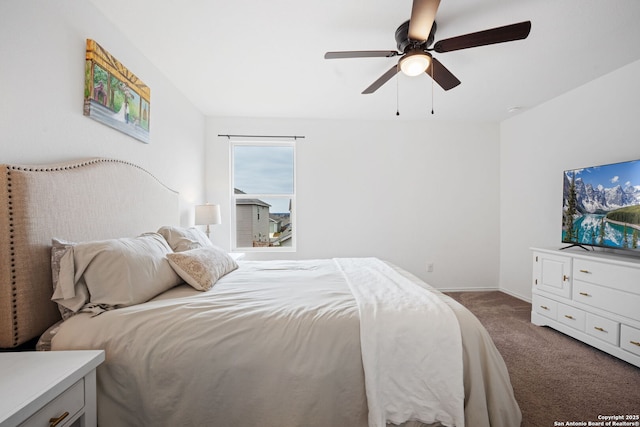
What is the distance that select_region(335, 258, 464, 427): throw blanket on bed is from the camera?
3.59ft

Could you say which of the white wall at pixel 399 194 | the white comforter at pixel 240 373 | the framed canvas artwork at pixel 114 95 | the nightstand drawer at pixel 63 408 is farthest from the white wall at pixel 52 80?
the white wall at pixel 399 194

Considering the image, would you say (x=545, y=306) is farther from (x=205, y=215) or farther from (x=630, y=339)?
(x=205, y=215)

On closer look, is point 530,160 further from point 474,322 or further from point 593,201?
point 474,322

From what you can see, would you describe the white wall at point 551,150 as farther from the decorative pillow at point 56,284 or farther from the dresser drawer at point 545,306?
the decorative pillow at point 56,284

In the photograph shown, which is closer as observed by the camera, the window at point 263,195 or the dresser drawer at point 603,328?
the dresser drawer at point 603,328

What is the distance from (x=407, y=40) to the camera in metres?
1.78

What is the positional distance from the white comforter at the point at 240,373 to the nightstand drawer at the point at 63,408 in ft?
0.55

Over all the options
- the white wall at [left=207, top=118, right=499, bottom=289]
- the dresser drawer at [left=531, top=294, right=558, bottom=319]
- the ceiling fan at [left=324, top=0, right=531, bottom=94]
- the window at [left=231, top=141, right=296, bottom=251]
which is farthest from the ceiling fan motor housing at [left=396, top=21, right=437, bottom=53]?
the dresser drawer at [left=531, top=294, right=558, bottom=319]

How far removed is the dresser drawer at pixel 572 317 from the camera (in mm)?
2246

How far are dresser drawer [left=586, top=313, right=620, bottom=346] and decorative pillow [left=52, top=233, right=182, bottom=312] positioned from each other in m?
3.25

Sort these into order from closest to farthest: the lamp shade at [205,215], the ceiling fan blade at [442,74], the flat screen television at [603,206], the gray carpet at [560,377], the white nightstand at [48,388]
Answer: the white nightstand at [48,388] → the gray carpet at [560,377] → the ceiling fan blade at [442,74] → the flat screen television at [603,206] → the lamp shade at [205,215]

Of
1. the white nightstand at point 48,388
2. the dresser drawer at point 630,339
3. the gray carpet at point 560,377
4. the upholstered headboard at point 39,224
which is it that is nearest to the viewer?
the white nightstand at point 48,388

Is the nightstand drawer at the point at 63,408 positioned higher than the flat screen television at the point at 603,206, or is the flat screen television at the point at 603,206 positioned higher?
Answer: the flat screen television at the point at 603,206

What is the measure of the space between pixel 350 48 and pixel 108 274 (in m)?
2.20
